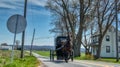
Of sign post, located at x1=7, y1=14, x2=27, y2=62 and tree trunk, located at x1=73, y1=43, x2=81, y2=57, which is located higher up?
sign post, located at x1=7, y1=14, x2=27, y2=62

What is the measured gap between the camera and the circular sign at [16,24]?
17.1 metres

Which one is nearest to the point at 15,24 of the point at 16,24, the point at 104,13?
the point at 16,24

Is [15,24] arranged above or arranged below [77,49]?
above

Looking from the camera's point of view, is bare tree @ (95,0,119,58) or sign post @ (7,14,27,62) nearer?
sign post @ (7,14,27,62)

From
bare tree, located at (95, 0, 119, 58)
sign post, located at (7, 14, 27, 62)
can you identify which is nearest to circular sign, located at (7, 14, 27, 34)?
sign post, located at (7, 14, 27, 62)

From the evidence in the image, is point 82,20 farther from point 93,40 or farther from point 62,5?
point 93,40

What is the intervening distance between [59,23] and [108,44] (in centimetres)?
2025

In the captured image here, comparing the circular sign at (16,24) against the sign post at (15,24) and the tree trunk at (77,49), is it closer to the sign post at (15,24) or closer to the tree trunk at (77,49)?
the sign post at (15,24)

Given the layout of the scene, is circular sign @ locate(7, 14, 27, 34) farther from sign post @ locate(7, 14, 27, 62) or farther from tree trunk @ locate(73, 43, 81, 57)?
tree trunk @ locate(73, 43, 81, 57)

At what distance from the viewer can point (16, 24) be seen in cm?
1739

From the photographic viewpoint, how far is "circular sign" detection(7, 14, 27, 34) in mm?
17130

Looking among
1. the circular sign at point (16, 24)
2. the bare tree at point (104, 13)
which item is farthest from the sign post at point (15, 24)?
the bare tree at point (104, 13)

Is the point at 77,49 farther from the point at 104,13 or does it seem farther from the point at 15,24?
the point at 15,24

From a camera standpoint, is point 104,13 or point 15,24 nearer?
point 15,24
